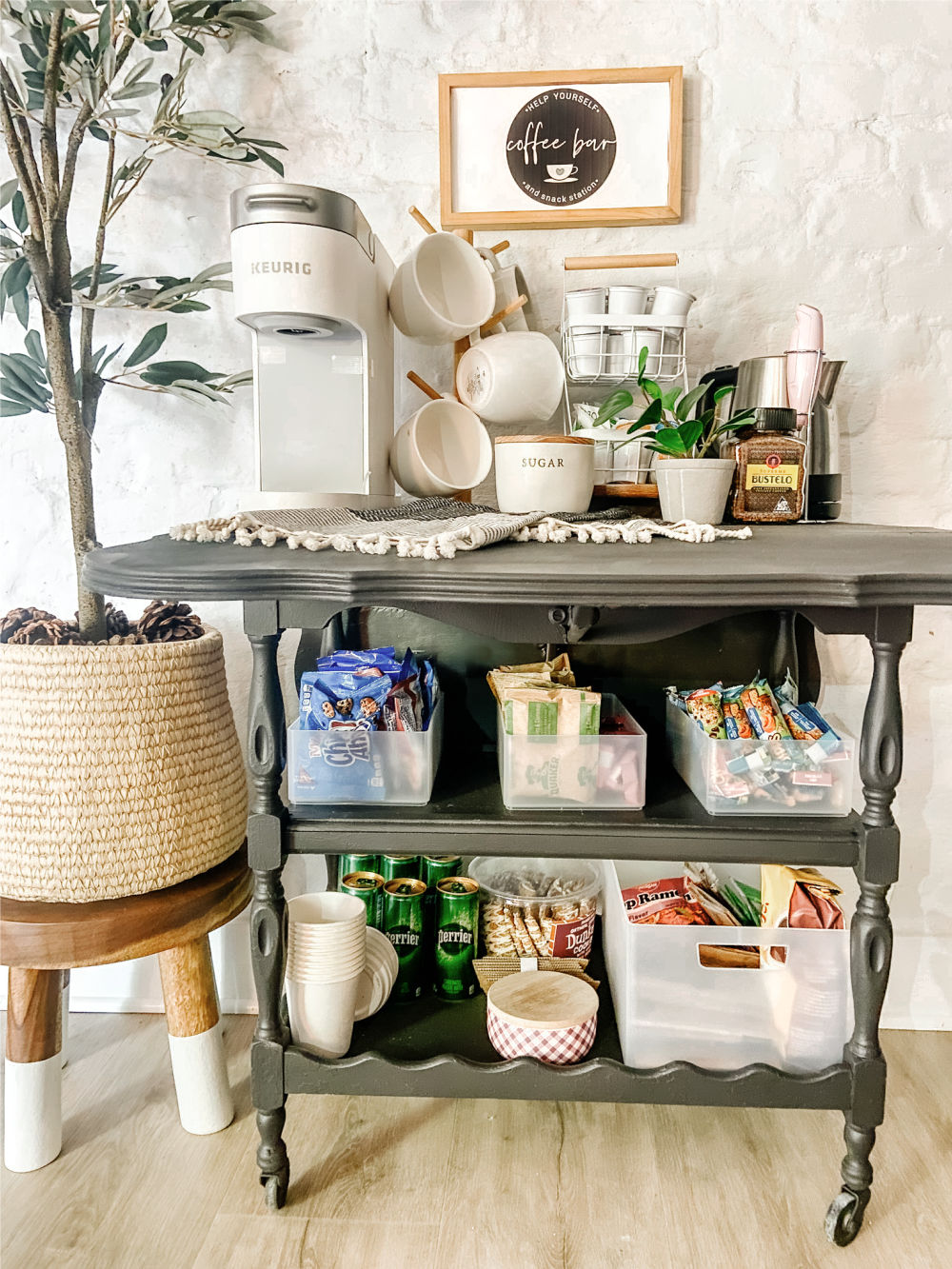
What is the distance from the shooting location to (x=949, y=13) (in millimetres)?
1405

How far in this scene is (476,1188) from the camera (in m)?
1.22

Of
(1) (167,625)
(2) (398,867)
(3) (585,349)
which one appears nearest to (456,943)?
(2) (398,867)

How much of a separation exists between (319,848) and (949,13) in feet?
5.29

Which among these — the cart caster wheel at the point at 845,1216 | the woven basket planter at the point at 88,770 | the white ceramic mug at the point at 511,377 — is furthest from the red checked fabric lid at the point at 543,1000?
the white ceramic mug at the point at 511,377

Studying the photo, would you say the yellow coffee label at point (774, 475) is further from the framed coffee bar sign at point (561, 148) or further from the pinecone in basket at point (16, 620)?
the pinecone in basket at point (16, 620)

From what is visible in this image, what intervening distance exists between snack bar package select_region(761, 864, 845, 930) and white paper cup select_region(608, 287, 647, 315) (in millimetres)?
838

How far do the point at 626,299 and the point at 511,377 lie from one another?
22cm

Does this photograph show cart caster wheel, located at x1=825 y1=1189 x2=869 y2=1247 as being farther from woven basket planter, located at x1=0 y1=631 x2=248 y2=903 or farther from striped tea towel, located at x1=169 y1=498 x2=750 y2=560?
woven basket planter, located at x1=0 y1=631 x2=248 y2=903

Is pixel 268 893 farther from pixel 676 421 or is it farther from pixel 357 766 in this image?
pixel 676 421

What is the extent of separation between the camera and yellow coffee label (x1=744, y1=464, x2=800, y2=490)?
48.2 inches

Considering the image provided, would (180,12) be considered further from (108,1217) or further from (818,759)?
(108,1217)

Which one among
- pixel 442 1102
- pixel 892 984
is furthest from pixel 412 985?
pixel 892 984

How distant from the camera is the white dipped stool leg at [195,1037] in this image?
1299mm

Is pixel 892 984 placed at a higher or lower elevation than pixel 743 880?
lower
